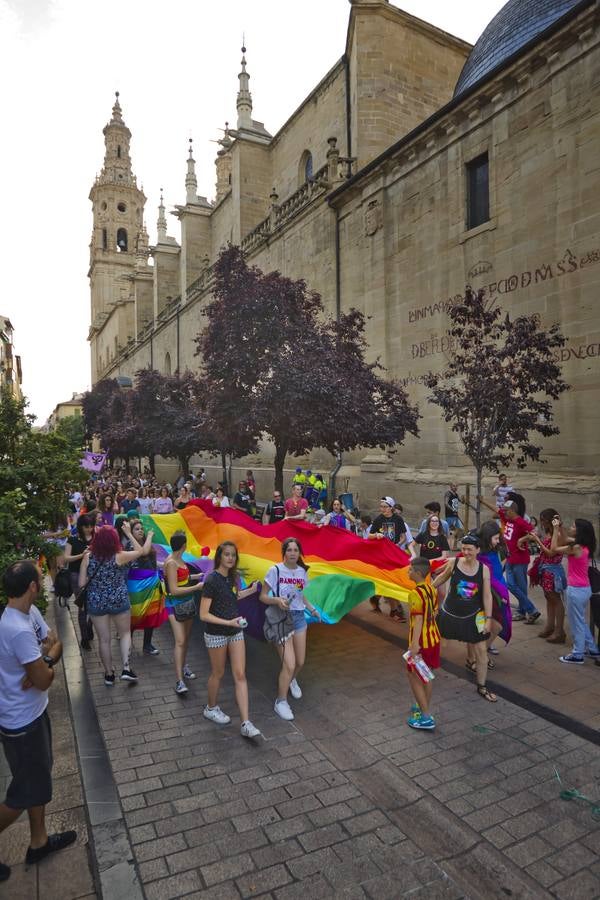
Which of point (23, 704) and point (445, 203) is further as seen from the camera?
point (445, 203)

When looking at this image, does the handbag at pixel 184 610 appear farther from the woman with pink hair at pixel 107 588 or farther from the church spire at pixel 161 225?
the church spire at pixel 161 225

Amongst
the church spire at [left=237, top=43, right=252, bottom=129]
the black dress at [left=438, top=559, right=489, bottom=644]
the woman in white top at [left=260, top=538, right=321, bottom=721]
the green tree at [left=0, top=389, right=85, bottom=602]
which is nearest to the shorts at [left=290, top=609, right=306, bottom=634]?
the woman in white top at [left=260, top=538, right=321, bottom=721]

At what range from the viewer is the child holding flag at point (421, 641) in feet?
16.1

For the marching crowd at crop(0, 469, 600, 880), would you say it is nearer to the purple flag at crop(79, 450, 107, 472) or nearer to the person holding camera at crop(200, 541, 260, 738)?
the person holding camera at crop(200, 541, 260, 738)

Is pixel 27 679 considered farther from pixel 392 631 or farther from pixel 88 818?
pixel 392 631

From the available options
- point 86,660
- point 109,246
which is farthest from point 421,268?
point 109,246

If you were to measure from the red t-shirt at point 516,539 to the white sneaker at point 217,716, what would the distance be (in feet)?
15.0

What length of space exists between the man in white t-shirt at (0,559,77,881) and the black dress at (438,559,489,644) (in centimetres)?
377

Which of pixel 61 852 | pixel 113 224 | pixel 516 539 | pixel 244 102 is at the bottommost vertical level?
pixel 61 852

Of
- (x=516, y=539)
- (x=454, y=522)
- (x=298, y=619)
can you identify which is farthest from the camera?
(x=454, y=522)

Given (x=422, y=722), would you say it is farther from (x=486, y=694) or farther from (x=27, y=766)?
(x=27, y=766)

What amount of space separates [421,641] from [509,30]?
20.2 m

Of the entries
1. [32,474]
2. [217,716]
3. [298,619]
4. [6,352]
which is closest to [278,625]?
[298,619]

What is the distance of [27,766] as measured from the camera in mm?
3248
